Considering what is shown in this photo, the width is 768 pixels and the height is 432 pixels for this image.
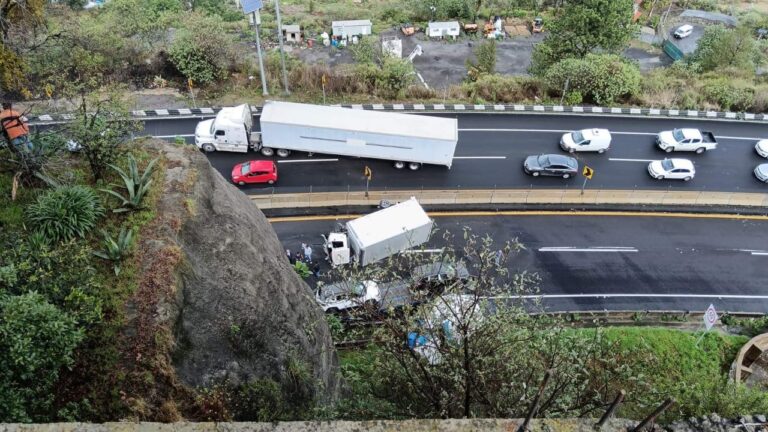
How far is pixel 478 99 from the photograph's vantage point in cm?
3906

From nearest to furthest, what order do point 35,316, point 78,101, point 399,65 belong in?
point 35,316 → point 78,101 → point 399,65

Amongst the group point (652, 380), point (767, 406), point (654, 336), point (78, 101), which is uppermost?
point (78, 101)

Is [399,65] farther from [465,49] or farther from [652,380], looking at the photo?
[652,380]

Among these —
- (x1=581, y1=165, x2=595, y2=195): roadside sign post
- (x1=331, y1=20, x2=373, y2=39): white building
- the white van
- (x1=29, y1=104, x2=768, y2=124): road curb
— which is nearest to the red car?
(x1=29, y1=104, x2=768, y2=124): road curb

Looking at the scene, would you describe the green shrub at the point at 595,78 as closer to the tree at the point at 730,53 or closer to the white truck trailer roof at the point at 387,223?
the tree at the point at 730,53

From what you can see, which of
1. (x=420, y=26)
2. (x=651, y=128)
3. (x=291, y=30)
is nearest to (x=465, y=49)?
(x=420, y=26)

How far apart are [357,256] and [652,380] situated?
1341 centimetres

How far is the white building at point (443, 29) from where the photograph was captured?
199 feet

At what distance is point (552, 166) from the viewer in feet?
103

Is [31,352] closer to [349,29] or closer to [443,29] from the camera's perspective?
[349,29]

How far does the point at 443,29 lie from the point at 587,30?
2336 centimetres

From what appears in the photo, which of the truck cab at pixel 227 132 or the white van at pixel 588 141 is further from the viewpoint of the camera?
the white van at pixel 588 141

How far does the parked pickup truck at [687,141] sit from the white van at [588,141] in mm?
3820

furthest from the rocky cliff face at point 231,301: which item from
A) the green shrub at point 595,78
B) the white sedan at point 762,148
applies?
the white sedan at point 762,148
